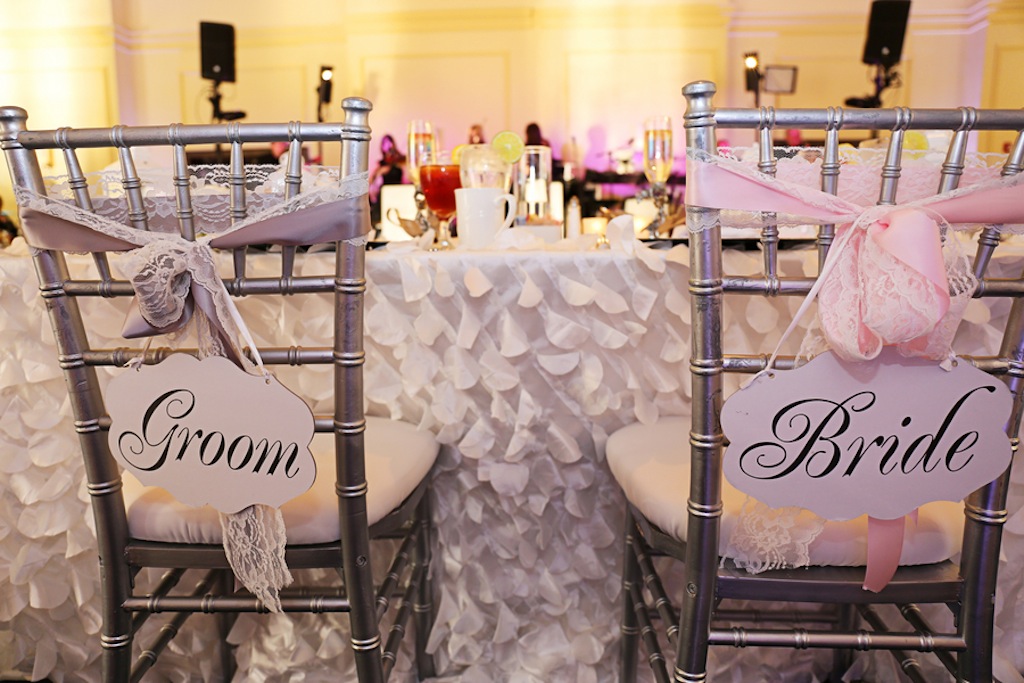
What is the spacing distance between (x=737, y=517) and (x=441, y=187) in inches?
34.5

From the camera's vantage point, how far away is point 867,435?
73cm

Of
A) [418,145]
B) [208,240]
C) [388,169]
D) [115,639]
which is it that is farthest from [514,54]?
[115,639]

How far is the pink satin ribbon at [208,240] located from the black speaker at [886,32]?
5.45 meters

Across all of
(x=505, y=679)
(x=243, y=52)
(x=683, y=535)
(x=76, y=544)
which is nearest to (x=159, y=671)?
(x=76, y=544)

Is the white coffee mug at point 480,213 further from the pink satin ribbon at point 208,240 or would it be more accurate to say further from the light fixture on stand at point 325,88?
the light fixture on stand at point 325,88

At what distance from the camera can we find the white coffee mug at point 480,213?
1.26 meters

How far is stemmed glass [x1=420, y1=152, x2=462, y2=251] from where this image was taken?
140 cm

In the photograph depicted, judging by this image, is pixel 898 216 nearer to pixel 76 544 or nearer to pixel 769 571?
pixel 769 571

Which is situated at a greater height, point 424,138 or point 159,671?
point 424,138

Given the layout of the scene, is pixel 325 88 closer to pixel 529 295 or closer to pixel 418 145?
pixel 418 145

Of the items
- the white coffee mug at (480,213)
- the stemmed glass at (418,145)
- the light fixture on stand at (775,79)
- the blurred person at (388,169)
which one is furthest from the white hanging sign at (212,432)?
the light fixture on stand at (775,79)

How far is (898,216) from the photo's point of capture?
66 cm

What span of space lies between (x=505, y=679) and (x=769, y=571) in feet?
1.98

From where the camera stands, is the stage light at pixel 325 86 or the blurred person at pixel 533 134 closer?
the blurred person at pixel 533 134
